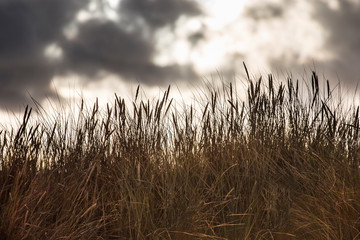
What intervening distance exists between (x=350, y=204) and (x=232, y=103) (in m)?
1.45

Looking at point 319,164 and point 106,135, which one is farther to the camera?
point 106,135

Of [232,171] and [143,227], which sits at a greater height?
[232,171]

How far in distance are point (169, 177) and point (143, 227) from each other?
1.79 ft

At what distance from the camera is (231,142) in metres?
3.55

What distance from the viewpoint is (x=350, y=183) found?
275 centimetres

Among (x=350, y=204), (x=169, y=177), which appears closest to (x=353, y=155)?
(x=350, y=204)

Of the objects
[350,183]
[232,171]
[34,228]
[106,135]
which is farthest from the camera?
[106,135]

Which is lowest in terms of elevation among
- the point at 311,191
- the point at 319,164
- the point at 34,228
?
the point at 34,228

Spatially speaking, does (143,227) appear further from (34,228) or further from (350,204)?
(350,204)

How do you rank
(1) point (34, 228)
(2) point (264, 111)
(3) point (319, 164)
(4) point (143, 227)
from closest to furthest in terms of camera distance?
(1) point (34, 228) → (4) point (143, 227) → (3) point (319, 164) → (2) point (264, 111)

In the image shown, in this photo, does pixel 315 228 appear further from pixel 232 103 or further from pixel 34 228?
pixel 34 228

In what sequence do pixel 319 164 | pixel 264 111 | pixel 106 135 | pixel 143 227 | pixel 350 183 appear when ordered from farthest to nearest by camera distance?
1. pixel 264 111
2. pixel 106 135
3. pixel 319 164
4. pixel 350 183
5. pixel 143 227

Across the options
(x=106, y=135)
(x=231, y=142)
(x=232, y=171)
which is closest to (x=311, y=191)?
(x=232, y=171)

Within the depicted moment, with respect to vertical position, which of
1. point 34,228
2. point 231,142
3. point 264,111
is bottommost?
point 34,228
